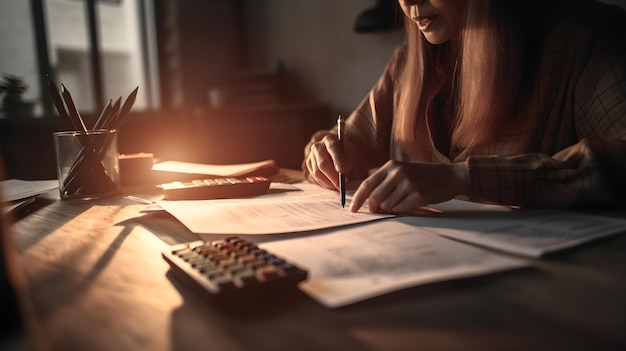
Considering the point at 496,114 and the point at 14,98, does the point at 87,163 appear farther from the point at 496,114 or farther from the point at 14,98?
the point at 14,98

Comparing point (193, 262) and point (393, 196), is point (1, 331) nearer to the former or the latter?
point (193, 262)

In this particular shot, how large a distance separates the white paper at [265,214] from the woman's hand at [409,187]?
2cm

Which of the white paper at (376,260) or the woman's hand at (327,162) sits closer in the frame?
the white paper at (376,260)

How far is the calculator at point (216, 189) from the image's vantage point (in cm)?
92

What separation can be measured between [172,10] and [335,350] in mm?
3005

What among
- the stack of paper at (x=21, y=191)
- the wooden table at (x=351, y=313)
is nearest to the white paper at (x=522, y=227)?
the wooden table at (x=351, y=313)

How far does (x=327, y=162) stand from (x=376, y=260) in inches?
19.6

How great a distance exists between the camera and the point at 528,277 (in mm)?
456

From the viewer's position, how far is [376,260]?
1.62 ft

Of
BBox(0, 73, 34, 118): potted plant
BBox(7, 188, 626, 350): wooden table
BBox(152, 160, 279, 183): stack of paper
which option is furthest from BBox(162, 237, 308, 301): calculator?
BBox(0, 73, 34, 118): potted plant

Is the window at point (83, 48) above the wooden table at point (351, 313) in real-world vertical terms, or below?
above

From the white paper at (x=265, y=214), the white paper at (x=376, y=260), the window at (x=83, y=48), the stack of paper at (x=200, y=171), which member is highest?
the window at (x=83, y=48)

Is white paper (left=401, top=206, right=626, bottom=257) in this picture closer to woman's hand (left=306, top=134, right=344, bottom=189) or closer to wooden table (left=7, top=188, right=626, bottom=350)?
wooden table (left=7, top=188, right=626, bottom=350)

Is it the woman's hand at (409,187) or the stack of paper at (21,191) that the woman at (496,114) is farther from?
the stack of paper at (21,191)
